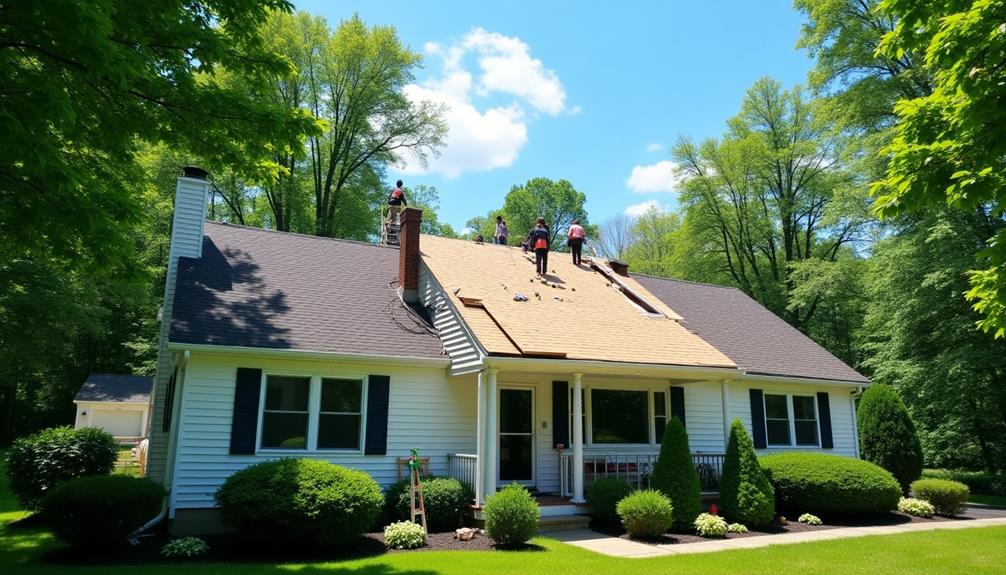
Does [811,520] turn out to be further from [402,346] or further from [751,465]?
[402,346]

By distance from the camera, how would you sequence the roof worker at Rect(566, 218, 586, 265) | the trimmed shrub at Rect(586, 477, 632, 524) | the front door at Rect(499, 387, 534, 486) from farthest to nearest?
the roof worker at Rect(566, 218, 586, 265) → the front door at Rect(499, 387, 534, 486) → the trimmed shrub at Rect(586, 477, 632, 524)

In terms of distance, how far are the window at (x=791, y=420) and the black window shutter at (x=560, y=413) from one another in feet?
20.8

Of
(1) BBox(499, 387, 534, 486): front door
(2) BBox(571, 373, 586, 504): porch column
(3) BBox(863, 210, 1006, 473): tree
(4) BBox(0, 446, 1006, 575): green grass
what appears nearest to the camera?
(4) BBox(0, 446, 1006, 575): green grass

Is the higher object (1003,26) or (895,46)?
(895,46)

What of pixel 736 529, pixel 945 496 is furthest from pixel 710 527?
pixel 945 496

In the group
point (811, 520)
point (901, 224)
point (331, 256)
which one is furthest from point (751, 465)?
point (901, 224)

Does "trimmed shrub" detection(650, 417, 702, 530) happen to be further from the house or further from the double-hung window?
the double-hung window

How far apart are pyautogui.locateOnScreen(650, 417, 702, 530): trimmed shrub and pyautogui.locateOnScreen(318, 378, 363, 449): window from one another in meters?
5.95

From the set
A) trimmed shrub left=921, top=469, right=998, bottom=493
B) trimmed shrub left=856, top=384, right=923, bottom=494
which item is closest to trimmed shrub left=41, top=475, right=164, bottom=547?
trimmed shrub left=856, top=384, right=923, bottom=494

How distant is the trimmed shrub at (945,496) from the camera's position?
1481 cm

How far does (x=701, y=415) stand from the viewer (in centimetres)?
1602

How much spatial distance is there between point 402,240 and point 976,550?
42.6 ft

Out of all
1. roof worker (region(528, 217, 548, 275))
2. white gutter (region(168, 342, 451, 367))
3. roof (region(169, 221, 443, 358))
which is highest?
roof worker (region(528, 217, 548, 275))

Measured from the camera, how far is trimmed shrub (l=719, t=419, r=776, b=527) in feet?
41.2
